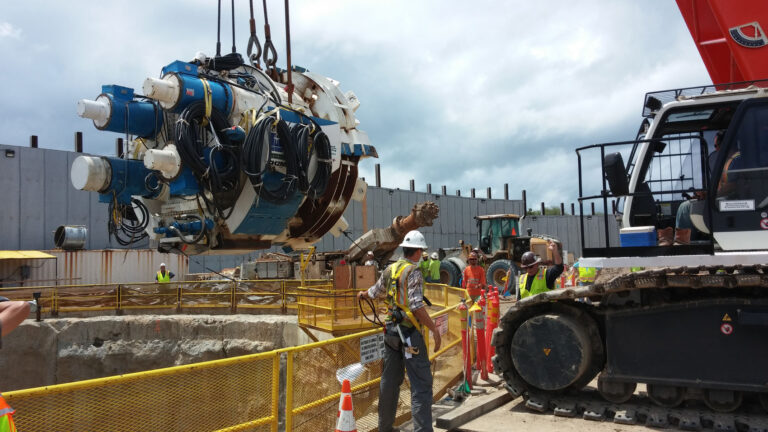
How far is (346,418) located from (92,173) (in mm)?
4814

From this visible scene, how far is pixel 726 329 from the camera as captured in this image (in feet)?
16.7

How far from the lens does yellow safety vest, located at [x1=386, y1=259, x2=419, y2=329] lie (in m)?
4.87

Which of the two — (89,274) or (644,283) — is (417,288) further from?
(89,274)

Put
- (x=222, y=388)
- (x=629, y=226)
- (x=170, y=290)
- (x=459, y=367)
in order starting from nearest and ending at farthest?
1. (x=222, y=388)
2. (x=629, y=226)
3. (x=459, y=367)
4. (x=170, y=290)

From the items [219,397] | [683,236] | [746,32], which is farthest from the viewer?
[746,32]

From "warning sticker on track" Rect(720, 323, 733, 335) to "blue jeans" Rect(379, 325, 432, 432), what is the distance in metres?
2.73

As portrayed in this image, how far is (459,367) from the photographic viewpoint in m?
7.57

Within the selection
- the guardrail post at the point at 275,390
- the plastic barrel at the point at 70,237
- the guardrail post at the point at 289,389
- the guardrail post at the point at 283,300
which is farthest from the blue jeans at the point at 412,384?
the plastic barrel at the point at 70,237

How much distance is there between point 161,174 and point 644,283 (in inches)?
222

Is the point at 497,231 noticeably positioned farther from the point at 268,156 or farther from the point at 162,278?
the point at 268,156

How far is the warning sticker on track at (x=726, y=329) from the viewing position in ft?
16.6

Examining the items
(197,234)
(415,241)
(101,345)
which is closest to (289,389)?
(415,241)

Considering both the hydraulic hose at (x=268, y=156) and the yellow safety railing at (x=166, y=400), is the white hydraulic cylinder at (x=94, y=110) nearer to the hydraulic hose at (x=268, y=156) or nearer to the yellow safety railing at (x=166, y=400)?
the hydraulic hose at (x=268, y=156)

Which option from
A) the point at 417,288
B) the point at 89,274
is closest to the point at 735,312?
the point at 417,288
